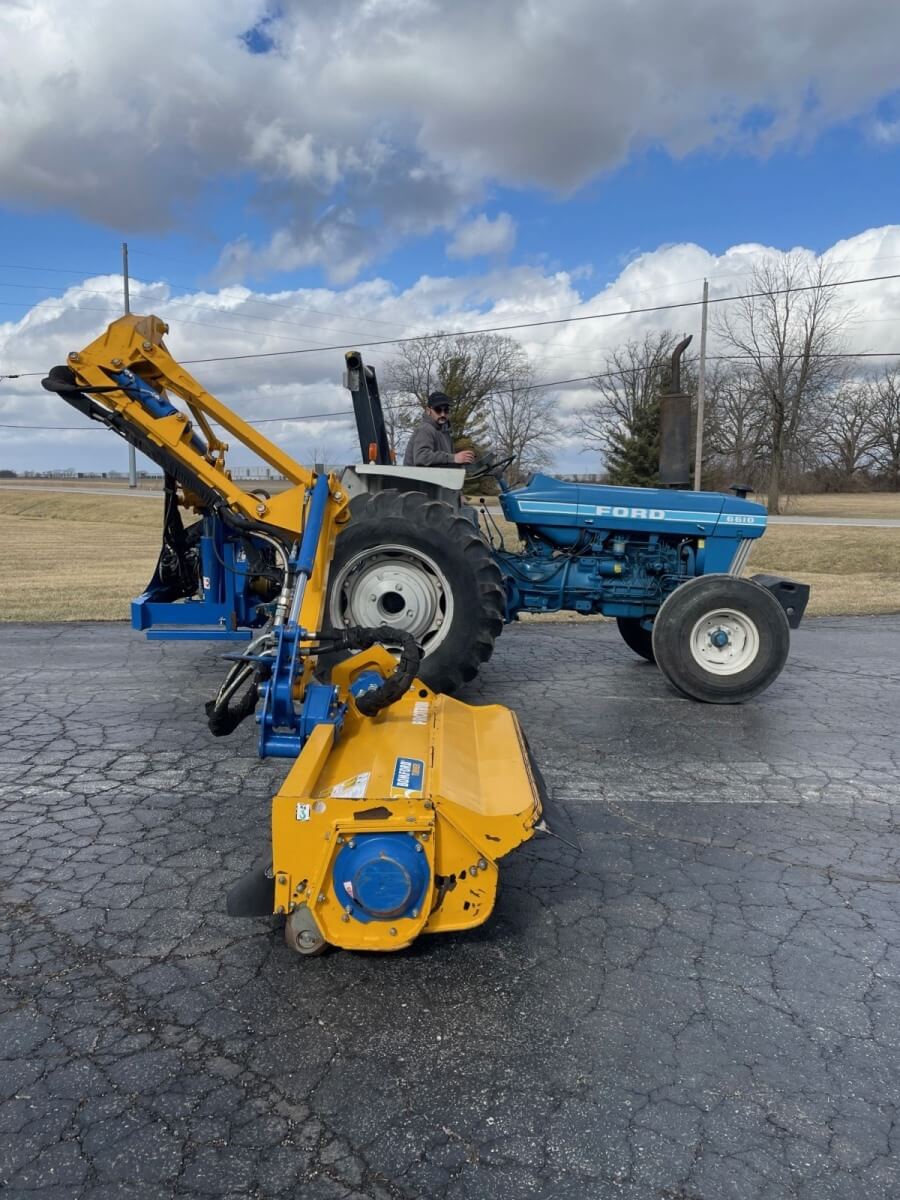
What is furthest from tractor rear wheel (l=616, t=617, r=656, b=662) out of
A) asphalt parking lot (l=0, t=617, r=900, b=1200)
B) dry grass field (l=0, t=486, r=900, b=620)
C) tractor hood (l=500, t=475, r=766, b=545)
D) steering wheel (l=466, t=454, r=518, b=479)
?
dry grass field (l=0, t=486, r=900, b=620)

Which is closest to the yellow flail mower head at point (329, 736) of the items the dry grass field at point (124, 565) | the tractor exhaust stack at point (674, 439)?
the tractor exhaust stack at point (674, 439)

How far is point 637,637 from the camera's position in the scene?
315 inches

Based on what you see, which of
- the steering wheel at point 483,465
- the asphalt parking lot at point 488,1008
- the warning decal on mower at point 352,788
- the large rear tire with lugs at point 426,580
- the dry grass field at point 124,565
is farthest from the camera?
the dry grass field at point 124,565

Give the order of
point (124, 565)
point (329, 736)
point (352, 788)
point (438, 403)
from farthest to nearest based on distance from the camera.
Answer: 1. point (124, 565)
2. point (438, 403)
3. point (329, 736)
4. point (352, 788)

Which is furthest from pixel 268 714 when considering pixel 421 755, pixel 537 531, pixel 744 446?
pixel 744 446

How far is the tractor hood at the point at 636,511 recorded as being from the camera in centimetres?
709

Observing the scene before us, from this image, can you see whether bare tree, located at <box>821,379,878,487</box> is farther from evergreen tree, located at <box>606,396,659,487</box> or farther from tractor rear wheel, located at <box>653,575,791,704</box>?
tractor rear wheel, located at <box>653,575,791,704</box>

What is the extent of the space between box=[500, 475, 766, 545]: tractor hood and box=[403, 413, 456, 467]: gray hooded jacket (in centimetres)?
57

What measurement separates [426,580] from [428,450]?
1.13 m

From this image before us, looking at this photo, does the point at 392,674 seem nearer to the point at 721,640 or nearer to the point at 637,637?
the point at 721,640

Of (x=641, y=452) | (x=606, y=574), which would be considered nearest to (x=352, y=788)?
(x=606, y=574)

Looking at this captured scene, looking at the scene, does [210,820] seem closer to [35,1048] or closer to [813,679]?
[35,1048]

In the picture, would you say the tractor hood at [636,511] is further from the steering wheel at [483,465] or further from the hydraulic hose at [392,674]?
the hydraulic hose at [392,674]

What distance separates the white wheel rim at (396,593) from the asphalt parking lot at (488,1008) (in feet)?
5.48
